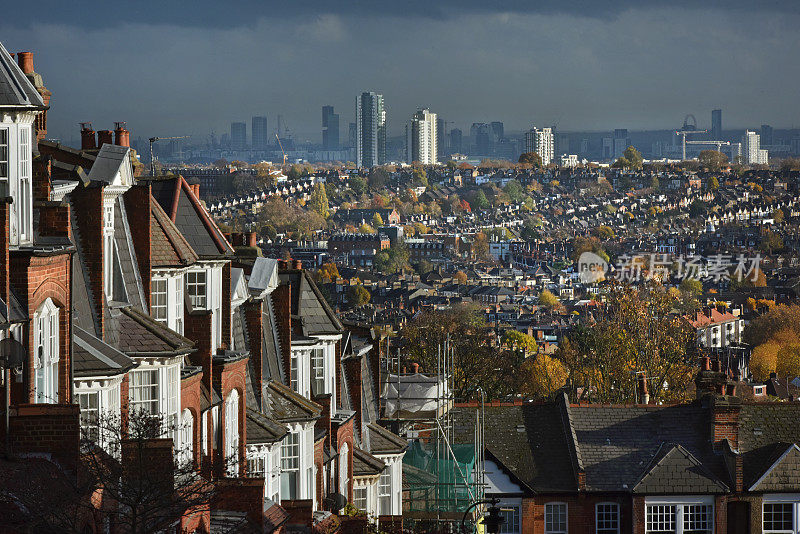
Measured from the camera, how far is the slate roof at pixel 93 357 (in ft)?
68.0

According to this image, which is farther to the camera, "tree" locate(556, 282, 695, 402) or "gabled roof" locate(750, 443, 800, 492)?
"tree" locate(556, 282, 695, 402)

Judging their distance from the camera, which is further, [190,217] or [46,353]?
[190,217]

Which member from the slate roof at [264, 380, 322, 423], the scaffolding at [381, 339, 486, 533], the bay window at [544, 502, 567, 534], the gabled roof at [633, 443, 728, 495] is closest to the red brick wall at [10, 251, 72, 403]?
the slate roof at [264, 380, 322, 423]

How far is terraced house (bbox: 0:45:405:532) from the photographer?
18219mm

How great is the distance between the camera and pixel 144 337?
23094mm

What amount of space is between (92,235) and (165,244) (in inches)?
137

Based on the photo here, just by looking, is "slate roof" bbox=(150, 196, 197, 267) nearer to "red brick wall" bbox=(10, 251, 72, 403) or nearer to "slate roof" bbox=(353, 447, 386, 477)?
"red brick wall" bbox=(10, 251, 72, 403)

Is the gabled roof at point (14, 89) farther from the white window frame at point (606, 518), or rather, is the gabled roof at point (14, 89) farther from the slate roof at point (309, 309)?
the white window frame at point (606, 518)

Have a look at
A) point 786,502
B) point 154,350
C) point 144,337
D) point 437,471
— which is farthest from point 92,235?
point 786,502

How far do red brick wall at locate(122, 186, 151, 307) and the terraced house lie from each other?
0.07ft

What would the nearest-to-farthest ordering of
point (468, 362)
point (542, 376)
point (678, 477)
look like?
1. point (678, 477)
2. point (468, 362)
3. point (542, 376)

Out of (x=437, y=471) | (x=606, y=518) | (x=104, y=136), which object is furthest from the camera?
(x=606, y=518)

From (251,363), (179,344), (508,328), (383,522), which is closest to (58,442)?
(179,344)

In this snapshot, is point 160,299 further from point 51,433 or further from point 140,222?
point 51,433
